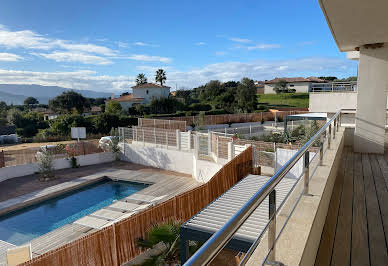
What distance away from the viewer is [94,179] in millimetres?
16266

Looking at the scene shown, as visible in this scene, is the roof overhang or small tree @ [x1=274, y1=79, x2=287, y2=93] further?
small tree @ [x1=274, y1=79, x2=287, y2=93]

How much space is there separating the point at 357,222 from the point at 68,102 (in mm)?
59626

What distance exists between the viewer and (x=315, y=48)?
48406mm

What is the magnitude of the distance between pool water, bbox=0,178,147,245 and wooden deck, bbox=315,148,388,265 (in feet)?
34.5

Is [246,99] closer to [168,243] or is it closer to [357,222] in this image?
[168,243]

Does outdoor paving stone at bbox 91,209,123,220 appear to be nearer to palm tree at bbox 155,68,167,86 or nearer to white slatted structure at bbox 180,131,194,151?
white slatted structure at bbox 180,131,194,151

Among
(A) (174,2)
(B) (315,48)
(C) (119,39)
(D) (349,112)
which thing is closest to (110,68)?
(C) (119,39)

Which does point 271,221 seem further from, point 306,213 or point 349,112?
point 349,112

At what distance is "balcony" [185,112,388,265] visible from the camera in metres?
1.08

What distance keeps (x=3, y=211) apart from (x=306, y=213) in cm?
1350

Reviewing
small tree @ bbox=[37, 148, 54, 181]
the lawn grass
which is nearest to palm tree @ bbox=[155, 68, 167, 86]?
the lawn grass

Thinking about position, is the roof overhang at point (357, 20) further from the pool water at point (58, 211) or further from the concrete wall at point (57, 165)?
the concrete wall at point (57, 165)

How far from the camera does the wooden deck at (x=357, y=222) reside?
2.31m

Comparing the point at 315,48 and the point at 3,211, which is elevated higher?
the point at 315,48
